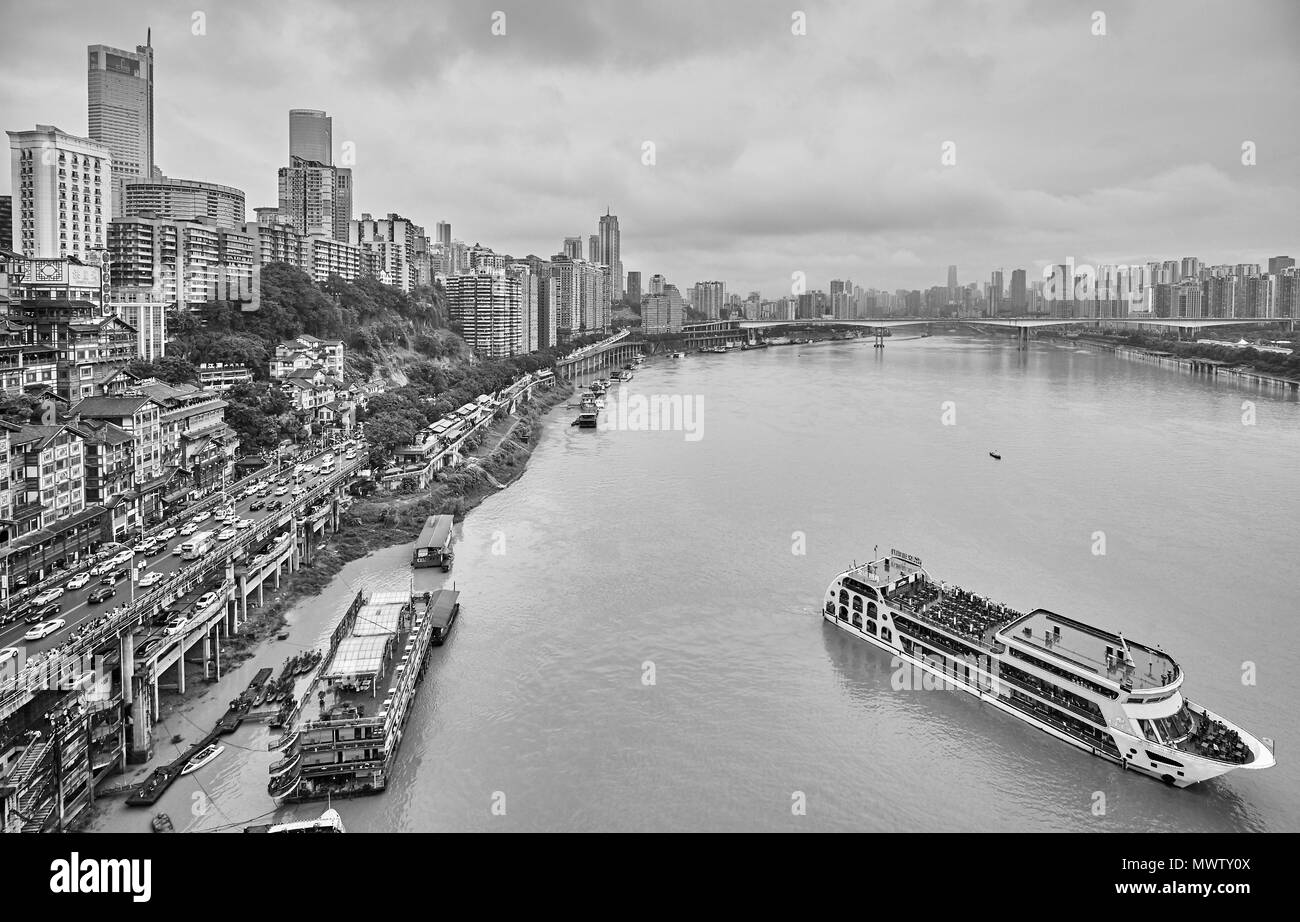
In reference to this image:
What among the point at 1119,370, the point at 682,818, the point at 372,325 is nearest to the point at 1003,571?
the point at 682,818

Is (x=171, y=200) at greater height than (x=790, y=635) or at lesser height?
greater

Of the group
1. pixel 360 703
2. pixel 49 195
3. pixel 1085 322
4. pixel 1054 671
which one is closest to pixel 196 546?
pixel 360 703

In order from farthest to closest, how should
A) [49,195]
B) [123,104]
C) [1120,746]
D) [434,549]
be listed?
[123,104]
[49,195]
[434,549]
[1120,746]

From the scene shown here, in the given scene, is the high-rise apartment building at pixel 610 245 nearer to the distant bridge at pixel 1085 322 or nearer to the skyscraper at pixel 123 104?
the distant bridge at pixel 1085 322

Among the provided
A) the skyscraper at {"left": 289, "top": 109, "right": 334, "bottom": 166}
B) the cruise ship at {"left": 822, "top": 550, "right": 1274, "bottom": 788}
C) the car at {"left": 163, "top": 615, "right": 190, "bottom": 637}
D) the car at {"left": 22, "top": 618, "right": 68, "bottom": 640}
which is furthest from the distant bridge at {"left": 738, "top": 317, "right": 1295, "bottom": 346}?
the car at {"left": 22, "top": 618, "right": 68, "bottom": 640}

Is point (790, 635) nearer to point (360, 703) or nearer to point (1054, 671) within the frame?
point (1054, 671)

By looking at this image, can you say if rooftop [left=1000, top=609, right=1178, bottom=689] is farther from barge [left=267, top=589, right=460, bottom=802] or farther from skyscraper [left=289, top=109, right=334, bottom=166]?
skyscraper [left=289, top=109, right=334, bottom=166]
